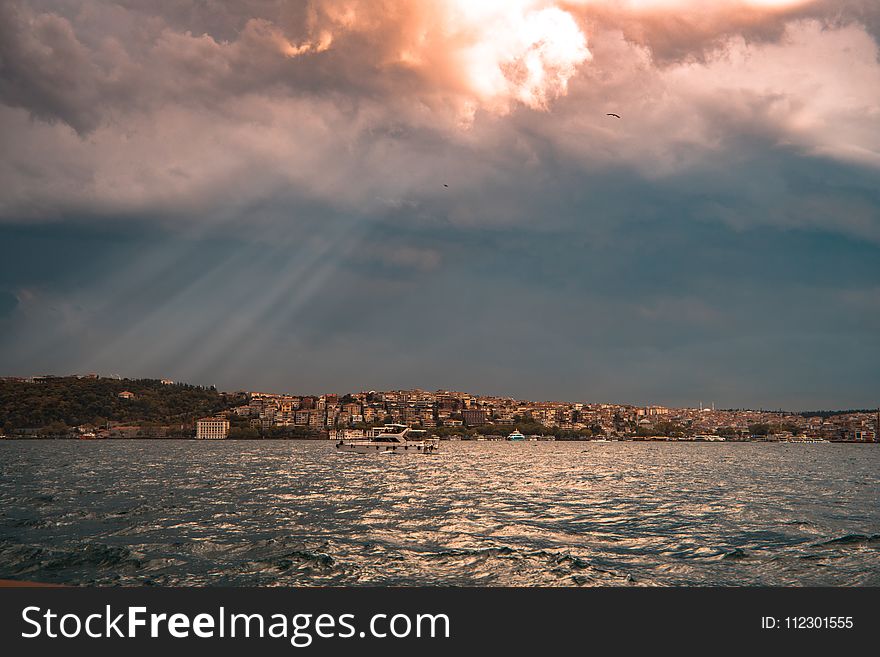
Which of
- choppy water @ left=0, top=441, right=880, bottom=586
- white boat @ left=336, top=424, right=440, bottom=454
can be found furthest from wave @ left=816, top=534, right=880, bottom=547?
white boat @ left=336, top=424, right=440, bottom=454

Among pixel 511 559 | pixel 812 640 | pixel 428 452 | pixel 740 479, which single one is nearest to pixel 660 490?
pixel 740 479

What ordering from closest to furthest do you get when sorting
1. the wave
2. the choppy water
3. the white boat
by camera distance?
the choppy water, the wave, the white boat

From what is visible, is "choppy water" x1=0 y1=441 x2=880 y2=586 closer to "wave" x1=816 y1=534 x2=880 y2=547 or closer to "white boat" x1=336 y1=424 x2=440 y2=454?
"wave" x1=816 y1=534 x2=880 y2=547

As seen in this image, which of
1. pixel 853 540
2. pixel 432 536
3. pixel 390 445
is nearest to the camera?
pixel 432 536

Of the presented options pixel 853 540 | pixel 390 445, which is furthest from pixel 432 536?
pixel 390 445

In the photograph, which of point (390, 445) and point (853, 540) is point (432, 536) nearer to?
point (853, 540)

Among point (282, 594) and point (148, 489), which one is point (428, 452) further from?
point (282, 594)

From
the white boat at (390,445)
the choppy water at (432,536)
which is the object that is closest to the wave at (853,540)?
the choppy water at (432,536)

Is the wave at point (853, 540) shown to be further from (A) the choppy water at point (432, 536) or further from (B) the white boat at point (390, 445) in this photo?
(B) the white boat at point (390, 445)

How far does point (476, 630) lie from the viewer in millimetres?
7730

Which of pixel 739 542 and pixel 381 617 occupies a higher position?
pixel 381 617

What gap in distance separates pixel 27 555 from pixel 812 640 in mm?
19834

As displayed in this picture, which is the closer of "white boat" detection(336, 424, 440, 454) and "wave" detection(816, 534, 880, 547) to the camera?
"wave" detection(816, 534, 880, 547)

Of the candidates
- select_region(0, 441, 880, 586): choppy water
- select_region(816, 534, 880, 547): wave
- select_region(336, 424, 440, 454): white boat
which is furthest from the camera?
select_region(336, 424, 440, 454): white boat
